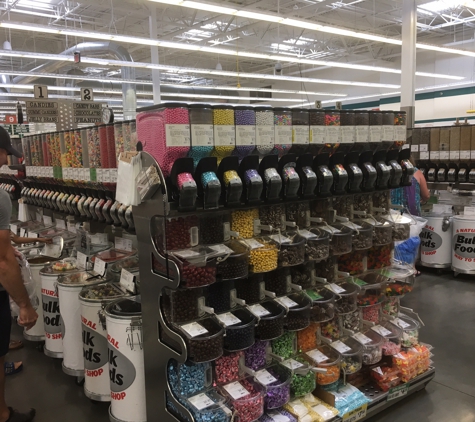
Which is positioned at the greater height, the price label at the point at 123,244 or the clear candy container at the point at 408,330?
the price label at the point at 123,244

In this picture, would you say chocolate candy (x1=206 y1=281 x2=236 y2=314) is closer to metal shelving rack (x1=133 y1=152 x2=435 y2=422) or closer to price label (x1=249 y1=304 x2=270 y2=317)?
price label (x1=249 y1=304 x2=270 y2=317)

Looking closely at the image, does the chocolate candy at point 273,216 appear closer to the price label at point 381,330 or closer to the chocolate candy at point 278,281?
the chocolate candy at point 278,281

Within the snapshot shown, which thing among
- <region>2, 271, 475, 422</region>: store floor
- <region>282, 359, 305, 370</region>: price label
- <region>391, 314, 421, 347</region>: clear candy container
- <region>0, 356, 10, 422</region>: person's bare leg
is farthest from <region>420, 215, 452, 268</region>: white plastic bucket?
<region>0, 356, 10, 422</region>: person's bare leg

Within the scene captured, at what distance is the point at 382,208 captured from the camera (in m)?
3.18

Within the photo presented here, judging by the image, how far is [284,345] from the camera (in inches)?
104

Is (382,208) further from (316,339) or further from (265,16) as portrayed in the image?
(265,16)

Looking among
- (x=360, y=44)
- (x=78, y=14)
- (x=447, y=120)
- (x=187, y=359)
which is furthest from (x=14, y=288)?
(x=447, y=120)

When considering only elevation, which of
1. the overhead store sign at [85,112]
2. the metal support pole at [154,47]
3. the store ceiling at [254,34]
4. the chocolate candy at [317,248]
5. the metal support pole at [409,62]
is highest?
the store ceiling at [254,34]

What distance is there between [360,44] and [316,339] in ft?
44.7

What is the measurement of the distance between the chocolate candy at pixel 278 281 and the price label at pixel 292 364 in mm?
386

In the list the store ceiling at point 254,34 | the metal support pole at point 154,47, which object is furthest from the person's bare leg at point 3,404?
the metal support pole at point 154,47

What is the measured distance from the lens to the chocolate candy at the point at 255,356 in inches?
98.6

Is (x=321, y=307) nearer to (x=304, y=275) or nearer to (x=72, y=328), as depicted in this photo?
(x=304, y=275)

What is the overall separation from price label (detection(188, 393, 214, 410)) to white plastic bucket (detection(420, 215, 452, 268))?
4.59m
